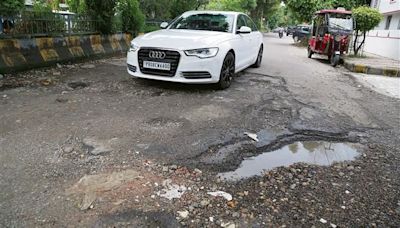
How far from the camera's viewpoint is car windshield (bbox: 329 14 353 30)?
13.0 metres

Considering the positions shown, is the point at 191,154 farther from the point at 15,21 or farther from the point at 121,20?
the point at 121,20

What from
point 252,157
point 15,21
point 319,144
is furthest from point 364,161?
point 15,21

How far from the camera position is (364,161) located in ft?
13.0

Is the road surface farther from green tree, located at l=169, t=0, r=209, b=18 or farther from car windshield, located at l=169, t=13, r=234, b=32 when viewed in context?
green tree, located at l=169, t=0, r=209, b=18

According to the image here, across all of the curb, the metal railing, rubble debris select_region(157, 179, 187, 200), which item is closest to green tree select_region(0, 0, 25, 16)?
the metal railing

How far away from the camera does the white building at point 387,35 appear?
17.0m

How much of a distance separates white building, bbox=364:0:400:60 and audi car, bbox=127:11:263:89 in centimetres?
1296

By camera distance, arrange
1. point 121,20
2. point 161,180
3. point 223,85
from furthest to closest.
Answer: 1. point 121,20
2. point 223,85
3. point 161,180

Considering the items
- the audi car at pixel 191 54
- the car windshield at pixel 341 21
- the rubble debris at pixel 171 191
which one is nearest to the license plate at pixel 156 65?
the audi car at pixel 191 54

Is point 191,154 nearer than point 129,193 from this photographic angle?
No

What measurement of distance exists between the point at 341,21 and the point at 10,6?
1150cm

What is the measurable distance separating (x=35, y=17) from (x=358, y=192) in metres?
7.55

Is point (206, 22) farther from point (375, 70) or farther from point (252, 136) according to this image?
point (375, 70)

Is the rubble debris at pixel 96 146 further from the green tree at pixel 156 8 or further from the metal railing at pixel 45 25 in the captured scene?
the green tree at pixel 156 8
